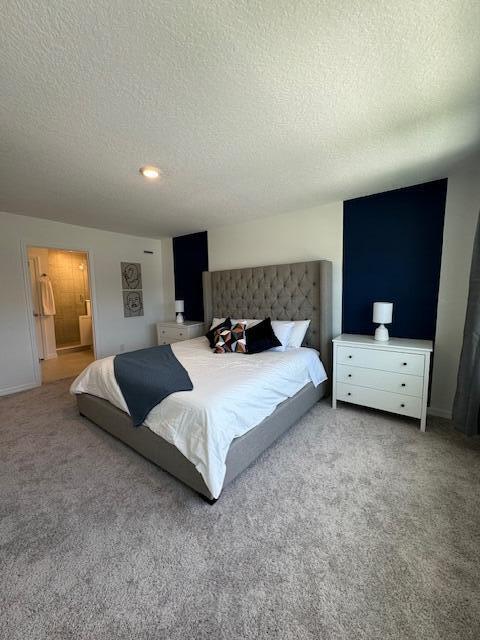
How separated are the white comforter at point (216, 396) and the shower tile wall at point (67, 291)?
14.7 ft

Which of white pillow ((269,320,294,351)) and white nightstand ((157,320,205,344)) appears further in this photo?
white nightstand ((157,320,205,344))

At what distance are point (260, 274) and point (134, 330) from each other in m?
2.77

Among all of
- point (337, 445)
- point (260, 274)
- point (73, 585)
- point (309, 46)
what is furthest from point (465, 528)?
point (260, 274)

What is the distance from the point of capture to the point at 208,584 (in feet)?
4.00

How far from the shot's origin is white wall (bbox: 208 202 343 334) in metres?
3.25

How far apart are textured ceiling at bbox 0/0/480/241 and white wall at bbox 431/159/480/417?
28cm

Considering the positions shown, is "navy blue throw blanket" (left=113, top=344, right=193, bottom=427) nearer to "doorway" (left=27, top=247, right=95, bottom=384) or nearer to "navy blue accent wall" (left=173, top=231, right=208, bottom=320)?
"navy blue accent wall" (left=173, top=231, right=208, bottom=320)

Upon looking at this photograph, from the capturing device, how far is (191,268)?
188 inches

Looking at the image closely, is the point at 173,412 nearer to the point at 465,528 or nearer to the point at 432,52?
the point at 465,528

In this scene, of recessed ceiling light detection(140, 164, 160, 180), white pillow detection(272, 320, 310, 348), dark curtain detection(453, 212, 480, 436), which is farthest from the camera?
white pillow detection(272, 320, 310, 348)

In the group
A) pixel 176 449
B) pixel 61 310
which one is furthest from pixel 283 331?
pixel 61 310

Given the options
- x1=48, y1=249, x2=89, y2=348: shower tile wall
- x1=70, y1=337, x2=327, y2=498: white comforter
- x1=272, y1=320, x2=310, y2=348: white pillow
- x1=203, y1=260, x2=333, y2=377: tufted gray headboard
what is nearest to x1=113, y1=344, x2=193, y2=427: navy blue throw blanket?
x1=70, y1=337, x2=327, y2=498: white comforter

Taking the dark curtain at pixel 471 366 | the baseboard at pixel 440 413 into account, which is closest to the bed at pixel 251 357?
the baseboard at pixel 440 413

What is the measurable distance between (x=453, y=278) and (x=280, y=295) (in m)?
1.84
